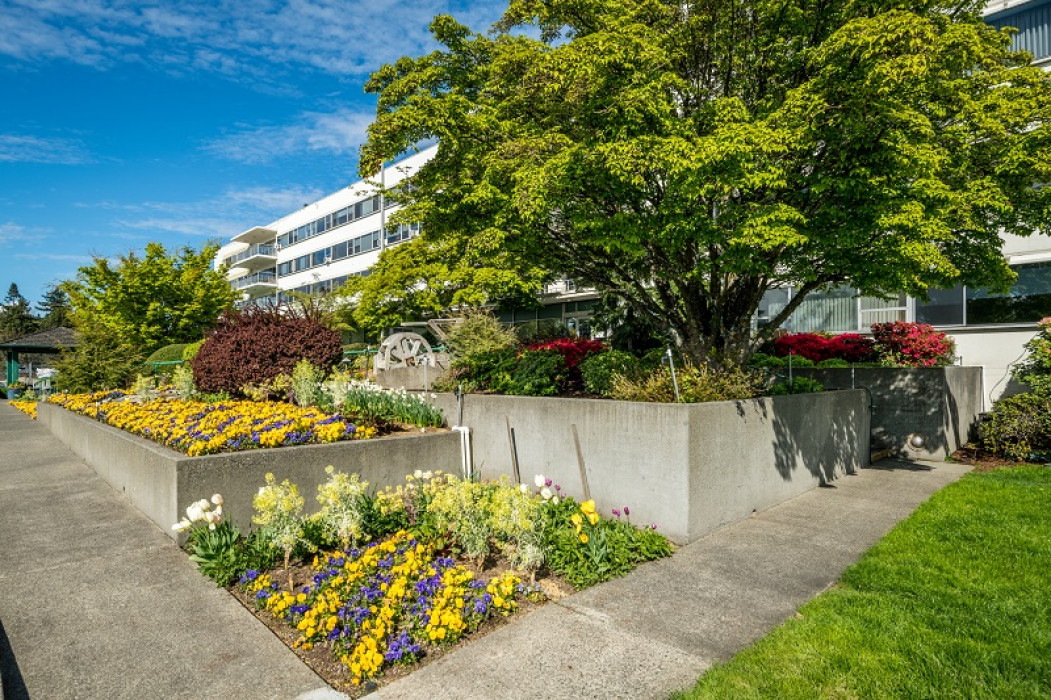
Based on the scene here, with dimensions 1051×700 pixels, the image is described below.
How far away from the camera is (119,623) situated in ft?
13.7

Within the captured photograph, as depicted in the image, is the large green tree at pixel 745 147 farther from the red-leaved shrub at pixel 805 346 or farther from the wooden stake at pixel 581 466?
the red-leaved shrub at pixel 805 346

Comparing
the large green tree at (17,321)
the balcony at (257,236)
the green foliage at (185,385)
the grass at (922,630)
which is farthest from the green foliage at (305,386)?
the large green tree at (17,321)

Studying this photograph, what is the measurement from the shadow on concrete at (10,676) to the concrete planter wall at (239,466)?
1.94m

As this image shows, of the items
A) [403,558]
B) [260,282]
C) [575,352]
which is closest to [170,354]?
[575,352]

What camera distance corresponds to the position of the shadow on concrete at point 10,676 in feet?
10.8

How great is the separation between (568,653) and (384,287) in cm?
2271

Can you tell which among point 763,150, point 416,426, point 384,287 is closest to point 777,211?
point 763,150

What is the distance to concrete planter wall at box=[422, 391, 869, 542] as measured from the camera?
20.1 feet

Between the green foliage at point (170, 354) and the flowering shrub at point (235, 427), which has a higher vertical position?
the green foliage at point (170, 354)

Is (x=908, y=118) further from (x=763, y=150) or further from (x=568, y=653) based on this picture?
(x=568, y=653)

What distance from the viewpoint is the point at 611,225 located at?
6.97 meters

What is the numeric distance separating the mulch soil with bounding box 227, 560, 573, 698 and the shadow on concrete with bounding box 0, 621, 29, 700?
4.35 feet

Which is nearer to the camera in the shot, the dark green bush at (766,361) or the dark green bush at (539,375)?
the dark green bush at (539,375)

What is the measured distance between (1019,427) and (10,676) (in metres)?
12.9
